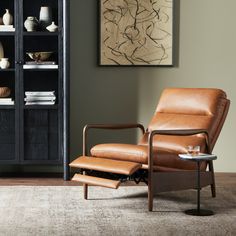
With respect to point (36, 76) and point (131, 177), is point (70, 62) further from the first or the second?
point (131, 177)

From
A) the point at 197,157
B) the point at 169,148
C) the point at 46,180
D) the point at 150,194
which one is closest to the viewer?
the point at 197,157

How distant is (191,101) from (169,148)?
0.51m

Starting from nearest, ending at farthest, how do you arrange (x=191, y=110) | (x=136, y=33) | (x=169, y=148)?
(x=169, y=148) < (x=191, y=110) < (x=136, y=33)

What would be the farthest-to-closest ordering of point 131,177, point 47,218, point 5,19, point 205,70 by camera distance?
point 205,70
point 5,19
point 131,177
point 47,218

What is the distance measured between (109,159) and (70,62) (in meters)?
1.78

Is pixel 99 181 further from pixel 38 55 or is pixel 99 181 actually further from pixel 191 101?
pixel 38 55

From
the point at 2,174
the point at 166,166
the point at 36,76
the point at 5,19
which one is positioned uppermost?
the point at 5,19

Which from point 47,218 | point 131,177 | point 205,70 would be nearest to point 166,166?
point 131,177

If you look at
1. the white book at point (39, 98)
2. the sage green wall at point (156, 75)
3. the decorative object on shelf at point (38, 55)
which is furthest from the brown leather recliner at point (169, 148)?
the decorative object on shelf at point (38, 55)

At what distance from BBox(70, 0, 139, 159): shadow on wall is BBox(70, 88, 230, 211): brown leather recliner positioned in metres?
0.97

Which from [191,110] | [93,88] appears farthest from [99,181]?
[93,88]

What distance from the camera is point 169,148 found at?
202 inches

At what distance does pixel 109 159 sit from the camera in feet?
16.2

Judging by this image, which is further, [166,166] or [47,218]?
[166,166]
